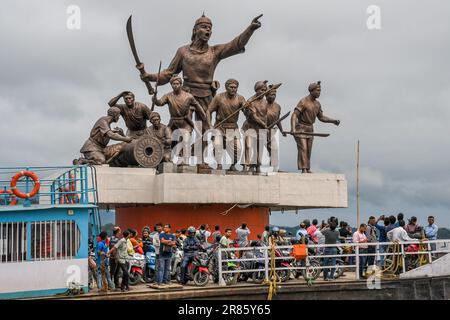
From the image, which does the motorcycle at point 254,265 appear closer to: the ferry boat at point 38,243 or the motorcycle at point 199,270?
the motorcycle at point 199,270

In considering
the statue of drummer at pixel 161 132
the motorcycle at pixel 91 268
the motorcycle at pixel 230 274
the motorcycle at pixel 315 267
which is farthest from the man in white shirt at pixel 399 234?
the motorcycle at pixel 91 268

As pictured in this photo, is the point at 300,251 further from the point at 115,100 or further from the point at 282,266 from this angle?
the point at 115,100

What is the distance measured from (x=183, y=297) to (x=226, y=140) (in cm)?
823

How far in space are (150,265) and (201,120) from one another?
7.12m

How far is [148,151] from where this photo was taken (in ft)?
79.7

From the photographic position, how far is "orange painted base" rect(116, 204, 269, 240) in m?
24.2

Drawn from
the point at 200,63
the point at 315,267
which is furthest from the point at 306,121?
the point at 315,267

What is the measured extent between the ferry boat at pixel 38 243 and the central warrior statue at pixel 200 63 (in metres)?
9.20

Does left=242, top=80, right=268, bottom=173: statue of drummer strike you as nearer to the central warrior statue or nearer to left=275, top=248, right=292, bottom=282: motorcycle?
the central warrior statue

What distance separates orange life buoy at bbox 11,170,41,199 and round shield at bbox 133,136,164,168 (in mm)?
6686

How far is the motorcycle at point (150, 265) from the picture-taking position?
19.8 meters

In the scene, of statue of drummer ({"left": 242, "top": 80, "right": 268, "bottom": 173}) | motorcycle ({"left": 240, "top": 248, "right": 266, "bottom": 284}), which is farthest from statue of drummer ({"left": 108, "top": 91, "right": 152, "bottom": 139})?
motorcycle ({"left": 240, "top": 248, "right": 266, "bottom": 284})
